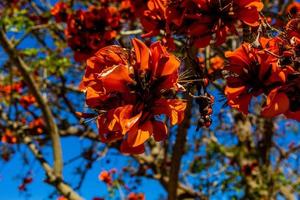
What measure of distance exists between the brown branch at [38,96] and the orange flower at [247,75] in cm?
297

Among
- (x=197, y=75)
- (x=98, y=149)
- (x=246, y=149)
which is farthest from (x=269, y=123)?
(x=197, y=75)

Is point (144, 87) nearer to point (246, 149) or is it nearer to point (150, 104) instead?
point (150, 104)

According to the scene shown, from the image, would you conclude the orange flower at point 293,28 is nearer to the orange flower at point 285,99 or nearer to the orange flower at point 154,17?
the orange flower at point 285,99

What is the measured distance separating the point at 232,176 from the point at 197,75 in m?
4.38

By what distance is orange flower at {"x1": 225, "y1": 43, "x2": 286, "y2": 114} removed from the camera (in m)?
1.16

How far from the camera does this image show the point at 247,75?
4.02 feet

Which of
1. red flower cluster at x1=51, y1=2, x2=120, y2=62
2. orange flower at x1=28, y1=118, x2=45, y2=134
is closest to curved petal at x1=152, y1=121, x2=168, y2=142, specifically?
red flower cluster at x1=51, y1=2, x2=120, y2=62

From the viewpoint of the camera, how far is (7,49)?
3.91m

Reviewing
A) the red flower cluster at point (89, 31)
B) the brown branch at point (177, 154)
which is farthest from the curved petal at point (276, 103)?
the brown branch at point (177, 154)

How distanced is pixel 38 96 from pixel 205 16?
2848 millimetres

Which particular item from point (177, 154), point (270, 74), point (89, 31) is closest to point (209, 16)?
point (270, 74)

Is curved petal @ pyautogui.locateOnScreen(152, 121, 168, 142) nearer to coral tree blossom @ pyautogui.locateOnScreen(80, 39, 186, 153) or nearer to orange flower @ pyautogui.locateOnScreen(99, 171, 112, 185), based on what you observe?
coral tree blossom @ pyautogui.locateOnScreen(80, 39, 186, 153)

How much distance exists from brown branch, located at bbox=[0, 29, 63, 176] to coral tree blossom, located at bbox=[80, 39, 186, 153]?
2.92 m

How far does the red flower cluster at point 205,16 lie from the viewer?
143 centimetres
